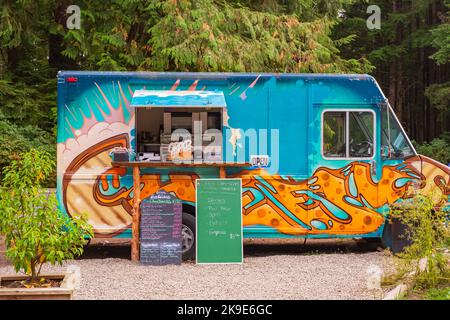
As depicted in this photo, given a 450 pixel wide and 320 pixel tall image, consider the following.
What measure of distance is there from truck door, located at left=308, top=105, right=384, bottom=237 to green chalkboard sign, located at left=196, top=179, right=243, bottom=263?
1201 mm

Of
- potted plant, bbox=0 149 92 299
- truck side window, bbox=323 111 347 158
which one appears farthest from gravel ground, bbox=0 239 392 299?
truck side window, bbox=323 111 347 158

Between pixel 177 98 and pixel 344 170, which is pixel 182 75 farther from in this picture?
pixel 344 170

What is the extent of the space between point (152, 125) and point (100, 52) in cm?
759

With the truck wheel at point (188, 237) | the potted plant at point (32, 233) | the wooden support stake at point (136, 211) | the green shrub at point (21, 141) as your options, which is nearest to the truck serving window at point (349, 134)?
the truck wheel at point (188, 237)

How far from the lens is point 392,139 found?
34.0 ft

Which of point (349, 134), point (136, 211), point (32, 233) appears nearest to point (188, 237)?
point (136, 211)

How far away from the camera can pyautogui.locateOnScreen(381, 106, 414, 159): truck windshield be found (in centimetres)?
1033

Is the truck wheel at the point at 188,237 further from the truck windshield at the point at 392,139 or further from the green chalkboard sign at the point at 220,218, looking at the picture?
the truck windshield at the point at 392,139

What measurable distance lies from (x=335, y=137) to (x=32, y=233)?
527 centimetres

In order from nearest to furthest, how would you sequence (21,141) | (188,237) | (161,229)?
(161,229)
(188,237)
(21,141)

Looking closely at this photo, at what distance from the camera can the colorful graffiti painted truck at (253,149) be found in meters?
10.0

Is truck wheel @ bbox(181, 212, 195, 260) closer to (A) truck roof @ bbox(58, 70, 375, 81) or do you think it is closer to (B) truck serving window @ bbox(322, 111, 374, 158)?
(A) truck roof @ bbox(58, 70, 375, 81)
